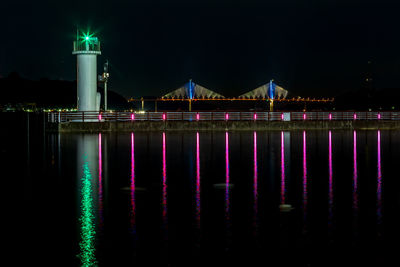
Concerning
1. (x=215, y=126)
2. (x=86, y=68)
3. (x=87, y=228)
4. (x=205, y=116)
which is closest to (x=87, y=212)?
(x=87, y=228)

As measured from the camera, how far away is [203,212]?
32.3 ft

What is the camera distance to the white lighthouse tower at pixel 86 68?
40.8 m

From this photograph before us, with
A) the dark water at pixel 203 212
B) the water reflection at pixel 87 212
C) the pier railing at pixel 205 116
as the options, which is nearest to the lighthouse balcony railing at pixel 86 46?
the pier railing at pixel 205 116

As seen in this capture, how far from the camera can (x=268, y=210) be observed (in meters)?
10.0

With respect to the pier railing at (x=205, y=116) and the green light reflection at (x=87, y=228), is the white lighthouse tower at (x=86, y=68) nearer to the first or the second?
the pier railing at (x=205, y=116)

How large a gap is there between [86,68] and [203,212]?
107 feet

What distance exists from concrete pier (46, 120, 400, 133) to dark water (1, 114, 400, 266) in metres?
19.3

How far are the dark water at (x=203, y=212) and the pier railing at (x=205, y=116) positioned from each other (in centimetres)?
2034

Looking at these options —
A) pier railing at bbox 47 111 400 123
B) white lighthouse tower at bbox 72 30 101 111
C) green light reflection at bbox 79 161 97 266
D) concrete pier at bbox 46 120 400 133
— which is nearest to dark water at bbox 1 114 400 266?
green light reflection at bbox 79 161 97 266

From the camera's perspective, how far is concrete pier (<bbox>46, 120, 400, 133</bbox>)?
124 feet

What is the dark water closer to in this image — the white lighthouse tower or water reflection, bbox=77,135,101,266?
water reflection, bbox=77,135,101,266

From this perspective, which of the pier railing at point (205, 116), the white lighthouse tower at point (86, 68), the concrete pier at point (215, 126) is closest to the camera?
the concrete pier at point (215, 126)

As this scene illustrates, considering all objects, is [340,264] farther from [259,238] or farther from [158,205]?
[158,205]

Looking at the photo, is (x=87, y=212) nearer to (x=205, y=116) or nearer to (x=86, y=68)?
(x=86, y=68)
